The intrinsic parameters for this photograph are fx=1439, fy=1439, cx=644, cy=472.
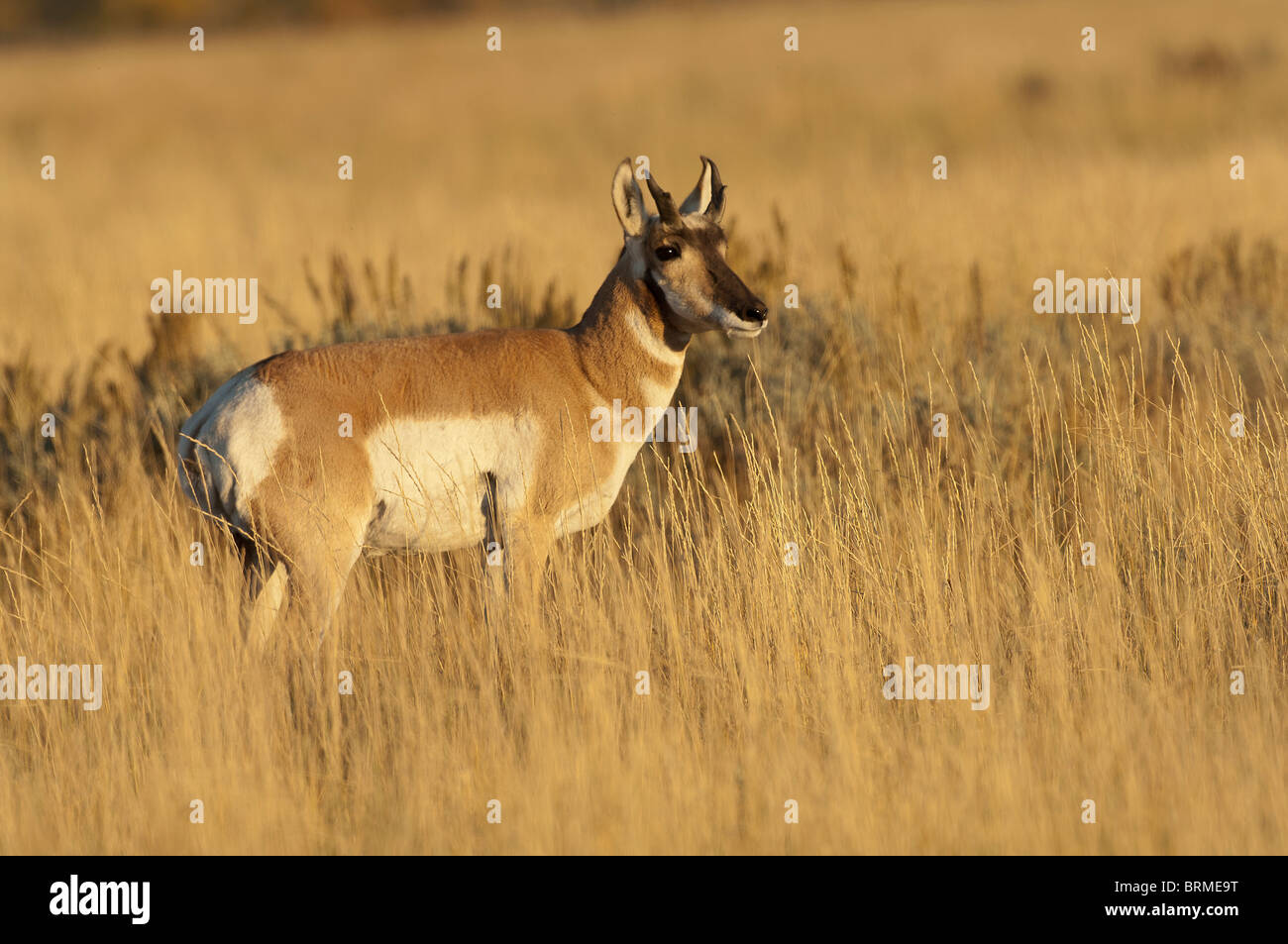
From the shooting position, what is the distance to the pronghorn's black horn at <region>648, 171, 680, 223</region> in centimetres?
598

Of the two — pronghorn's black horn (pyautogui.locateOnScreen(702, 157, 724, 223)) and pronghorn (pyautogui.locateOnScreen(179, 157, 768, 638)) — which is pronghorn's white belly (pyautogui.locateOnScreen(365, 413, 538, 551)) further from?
pronghorn's black horn (pyautogui.locateOnScreen(702, 157, 724, 223))

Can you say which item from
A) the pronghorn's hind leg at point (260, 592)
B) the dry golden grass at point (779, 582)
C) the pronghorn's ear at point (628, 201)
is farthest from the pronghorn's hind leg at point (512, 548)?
the pronghorn's ear at point (628, 201)

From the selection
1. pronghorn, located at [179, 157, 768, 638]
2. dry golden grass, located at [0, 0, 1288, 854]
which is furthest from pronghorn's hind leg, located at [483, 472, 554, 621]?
dry golden grass, located at [0, 0, 1288, 854]

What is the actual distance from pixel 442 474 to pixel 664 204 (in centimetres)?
147

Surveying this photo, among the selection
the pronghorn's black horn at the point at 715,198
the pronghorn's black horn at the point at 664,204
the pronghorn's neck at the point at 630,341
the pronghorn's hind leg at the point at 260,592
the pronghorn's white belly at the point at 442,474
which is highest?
the pronghorn's black horn at the point at 715,198

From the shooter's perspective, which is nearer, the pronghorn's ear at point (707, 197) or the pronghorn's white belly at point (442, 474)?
the pronghorn's white belly at point (442, 474)

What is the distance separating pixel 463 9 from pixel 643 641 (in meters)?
51.2

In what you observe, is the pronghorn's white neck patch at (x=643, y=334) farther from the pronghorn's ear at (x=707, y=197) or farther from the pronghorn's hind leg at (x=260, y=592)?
the pronghorn's hind leg at (x=260, y=592)

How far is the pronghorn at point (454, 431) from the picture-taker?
5504 mm

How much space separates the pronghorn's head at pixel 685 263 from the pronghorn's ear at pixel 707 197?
60mm

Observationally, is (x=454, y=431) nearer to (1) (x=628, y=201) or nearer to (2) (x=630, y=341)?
(2) (x=630, y=341)

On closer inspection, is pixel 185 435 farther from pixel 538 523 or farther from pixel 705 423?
pixel 705 423

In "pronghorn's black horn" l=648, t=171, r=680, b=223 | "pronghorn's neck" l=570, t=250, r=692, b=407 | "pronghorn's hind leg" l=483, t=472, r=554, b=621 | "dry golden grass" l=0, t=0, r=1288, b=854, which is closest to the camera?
"dry golden grass" l=0, t=0, r=1288, b=854

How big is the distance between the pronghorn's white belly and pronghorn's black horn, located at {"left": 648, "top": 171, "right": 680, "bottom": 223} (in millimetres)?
1045
